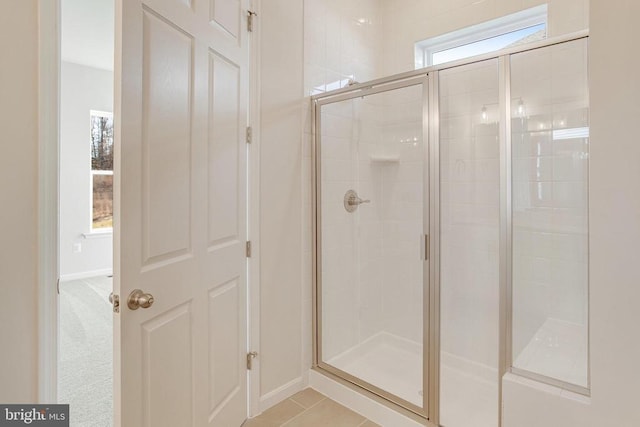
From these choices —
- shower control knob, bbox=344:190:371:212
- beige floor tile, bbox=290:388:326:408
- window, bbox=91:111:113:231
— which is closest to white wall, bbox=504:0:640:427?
beige floor tile, bbox=290:388:326:408

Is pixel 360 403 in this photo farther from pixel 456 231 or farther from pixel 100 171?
pixel 100 171

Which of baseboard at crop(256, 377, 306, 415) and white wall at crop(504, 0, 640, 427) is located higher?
white wall at crop(504, 0, 640, 427)

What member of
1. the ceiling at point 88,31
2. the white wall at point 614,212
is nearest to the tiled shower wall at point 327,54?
the white wall at point 614,212

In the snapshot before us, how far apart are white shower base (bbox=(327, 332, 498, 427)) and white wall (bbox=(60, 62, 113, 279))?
4453 mm

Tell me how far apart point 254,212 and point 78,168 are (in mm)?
4336

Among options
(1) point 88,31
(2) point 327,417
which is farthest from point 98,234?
(2) point 327,417

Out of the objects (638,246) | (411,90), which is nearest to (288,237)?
(411,90)

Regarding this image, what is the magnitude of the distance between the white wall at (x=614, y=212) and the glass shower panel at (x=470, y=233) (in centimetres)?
143

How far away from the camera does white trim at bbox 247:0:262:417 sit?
1938 millimetres

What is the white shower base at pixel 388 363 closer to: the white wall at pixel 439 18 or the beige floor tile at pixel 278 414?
the beige floor tile at pixel 278 414

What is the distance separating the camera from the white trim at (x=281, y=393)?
2.03 meters

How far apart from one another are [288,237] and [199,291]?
0.76 m

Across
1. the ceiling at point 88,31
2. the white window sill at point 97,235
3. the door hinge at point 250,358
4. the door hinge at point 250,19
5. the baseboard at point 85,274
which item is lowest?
the baseboard at point 85,274

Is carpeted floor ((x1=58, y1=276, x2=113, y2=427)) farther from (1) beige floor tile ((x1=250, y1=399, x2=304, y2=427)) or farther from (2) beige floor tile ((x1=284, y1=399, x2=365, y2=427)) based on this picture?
(2) beige floor tile ((x1=284, y1=399, x2=365, y2=427))
